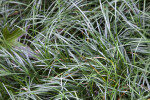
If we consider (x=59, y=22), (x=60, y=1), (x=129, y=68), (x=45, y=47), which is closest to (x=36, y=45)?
(x=45, y=47)

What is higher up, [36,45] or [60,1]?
[60,1]

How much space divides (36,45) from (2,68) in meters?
0.42

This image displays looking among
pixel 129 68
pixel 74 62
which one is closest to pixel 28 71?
pixel 74 62

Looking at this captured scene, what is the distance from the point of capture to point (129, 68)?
7.06ft

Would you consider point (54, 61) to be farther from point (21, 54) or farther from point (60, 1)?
point (60, 1)

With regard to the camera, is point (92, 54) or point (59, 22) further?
point (59, 22)

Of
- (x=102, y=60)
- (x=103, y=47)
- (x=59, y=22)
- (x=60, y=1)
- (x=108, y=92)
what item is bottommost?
(x=108, y=92)

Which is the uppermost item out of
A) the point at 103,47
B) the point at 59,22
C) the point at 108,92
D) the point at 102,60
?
the point at 59,22

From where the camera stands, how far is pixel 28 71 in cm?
228

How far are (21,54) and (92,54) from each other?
2.47ft

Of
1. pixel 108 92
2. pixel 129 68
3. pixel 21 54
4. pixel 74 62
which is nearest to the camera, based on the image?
pixel 108 92

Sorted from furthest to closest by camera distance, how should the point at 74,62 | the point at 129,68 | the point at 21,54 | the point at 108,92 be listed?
the point at 21,54 → the point at 74,62 → the point at 129,68 → the point at 108,92

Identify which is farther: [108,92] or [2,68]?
[2,68]

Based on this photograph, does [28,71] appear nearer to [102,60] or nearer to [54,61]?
[54,61]
